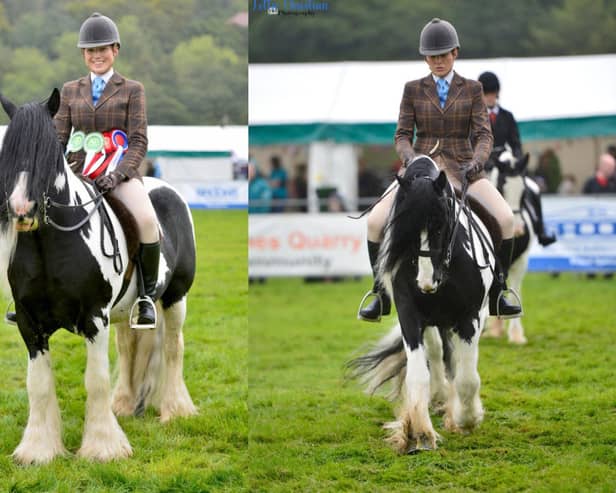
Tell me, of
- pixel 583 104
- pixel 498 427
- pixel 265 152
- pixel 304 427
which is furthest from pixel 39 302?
pixel 265 152

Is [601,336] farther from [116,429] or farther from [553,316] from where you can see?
[116,429]

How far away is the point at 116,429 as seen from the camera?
5.23m

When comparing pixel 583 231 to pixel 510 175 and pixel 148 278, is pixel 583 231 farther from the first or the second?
pixel 148 278

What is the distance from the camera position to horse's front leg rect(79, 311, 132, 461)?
5.10 meters

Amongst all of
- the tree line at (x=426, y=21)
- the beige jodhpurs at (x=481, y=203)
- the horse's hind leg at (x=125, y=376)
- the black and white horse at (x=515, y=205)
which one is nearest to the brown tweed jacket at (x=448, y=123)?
the beige jodhpurs at (x=481, y=203)

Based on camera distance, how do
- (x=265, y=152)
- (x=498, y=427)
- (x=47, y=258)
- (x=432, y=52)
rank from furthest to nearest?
1. (x=265, y=152)
2. (x=498, y=427)
3. (x=432, y=52)
4. (x=47, y=258)

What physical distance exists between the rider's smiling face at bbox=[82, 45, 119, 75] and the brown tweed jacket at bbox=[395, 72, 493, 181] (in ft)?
6.19

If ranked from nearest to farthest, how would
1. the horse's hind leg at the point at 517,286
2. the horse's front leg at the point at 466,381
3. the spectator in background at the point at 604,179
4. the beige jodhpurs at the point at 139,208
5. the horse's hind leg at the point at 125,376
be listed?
the horse's front leg at the point at 466,381 → the beige jodhpurs at the point at 139,208 → the horse's hind leg at the point at 125,376 → the horse's hind leg at the point at 517,286 → the spectator in background at the point at 604,179

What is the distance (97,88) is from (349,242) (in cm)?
1014

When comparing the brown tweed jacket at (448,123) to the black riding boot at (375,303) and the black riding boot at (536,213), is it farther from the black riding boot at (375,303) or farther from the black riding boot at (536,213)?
the black riding boot at (536,213)

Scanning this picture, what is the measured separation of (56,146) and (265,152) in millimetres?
17503

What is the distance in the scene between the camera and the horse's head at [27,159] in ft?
14.2

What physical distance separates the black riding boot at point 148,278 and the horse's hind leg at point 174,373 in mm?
761

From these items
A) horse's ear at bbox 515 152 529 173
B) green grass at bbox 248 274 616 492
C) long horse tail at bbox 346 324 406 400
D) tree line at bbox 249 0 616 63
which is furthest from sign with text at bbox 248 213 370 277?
tree line at bbox 249 0 616 63
